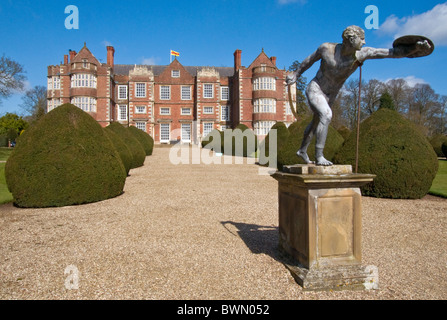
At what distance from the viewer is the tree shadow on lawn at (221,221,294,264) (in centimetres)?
397

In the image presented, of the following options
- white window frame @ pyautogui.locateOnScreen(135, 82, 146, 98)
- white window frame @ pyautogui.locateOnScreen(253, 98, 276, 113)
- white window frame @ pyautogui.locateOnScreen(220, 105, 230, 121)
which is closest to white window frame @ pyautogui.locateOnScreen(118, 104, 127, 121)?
white window frame @ pyautogui.locateOnScreen(135, 82, 146, 98)

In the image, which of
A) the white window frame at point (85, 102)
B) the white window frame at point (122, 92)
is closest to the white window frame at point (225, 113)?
the white window frame at point (122, 92)

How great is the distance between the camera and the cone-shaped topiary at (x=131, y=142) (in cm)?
1369

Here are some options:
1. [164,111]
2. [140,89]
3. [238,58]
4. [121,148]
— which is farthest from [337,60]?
[238,58]

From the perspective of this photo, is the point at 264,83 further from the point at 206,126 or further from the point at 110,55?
the point at 110,55

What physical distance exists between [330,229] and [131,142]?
476 inches

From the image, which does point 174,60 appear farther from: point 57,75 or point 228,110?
point 57,75

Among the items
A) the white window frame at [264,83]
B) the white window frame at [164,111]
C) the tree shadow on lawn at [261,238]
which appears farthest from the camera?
the white window frame at [164,111]

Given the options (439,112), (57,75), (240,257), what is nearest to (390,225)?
(240,257)

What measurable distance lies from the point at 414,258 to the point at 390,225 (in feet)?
5.35

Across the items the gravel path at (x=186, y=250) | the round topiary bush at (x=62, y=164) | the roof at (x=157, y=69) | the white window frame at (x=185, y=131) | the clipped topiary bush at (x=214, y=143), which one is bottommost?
the gravel path at (x=186, y=250)

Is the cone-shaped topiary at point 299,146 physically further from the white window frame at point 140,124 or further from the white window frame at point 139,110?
the white window frame at point 139,110

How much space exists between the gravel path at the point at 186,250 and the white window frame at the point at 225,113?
100 ft
